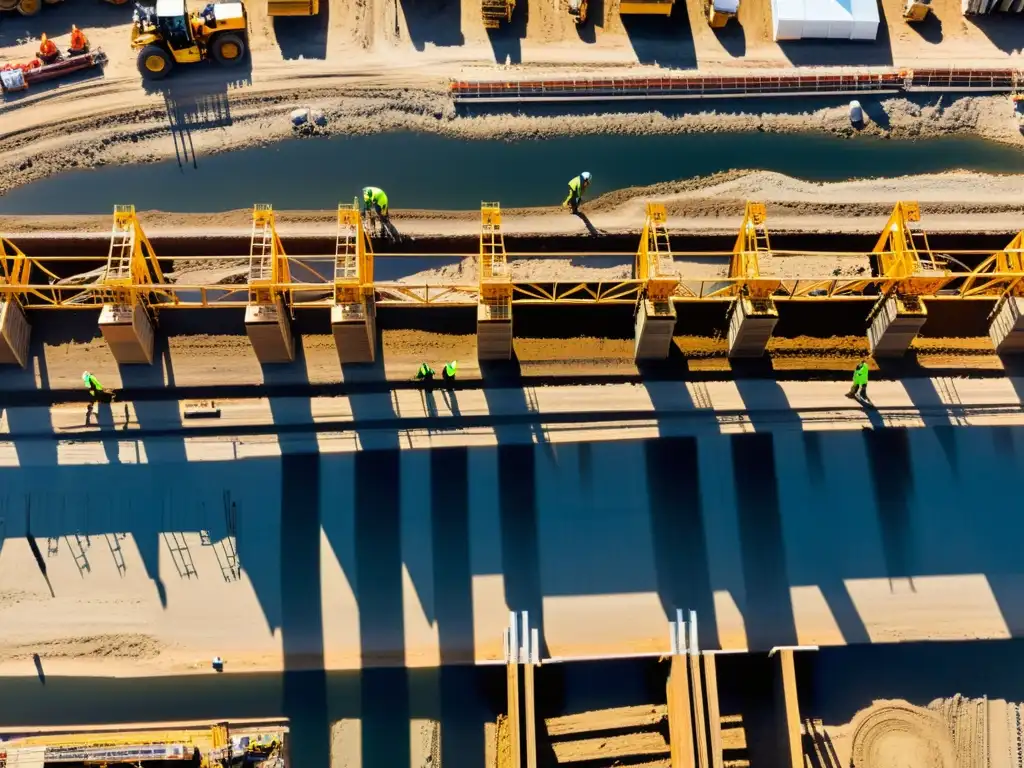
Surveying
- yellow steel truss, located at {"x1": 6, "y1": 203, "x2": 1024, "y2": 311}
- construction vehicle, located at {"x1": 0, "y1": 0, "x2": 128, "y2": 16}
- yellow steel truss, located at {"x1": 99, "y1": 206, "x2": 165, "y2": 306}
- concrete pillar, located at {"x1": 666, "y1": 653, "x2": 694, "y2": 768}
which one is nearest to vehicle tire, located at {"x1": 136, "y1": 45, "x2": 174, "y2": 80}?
construction vehicle, located at {"x1": 0, "y1": 0, "x2": 128, "y2": 16}

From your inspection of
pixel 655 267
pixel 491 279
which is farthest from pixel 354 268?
pixel 655 267

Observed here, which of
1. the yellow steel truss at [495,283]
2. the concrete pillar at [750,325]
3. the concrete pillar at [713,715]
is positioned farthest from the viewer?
the concrete pillar at [750,325]

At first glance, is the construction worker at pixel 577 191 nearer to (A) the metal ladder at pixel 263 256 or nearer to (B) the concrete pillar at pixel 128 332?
(A) the metal ladder at pixel 263 256

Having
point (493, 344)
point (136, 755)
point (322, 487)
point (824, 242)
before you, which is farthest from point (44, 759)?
point (824, 242)

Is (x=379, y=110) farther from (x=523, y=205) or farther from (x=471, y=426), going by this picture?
(x=471, y=426)

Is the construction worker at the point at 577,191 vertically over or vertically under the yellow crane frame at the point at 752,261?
over

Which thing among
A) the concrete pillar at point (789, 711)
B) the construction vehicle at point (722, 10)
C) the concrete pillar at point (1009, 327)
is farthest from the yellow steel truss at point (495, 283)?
the concrete pillar at point (1009, 327)

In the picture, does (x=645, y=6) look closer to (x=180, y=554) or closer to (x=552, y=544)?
(x=552, y=544)
